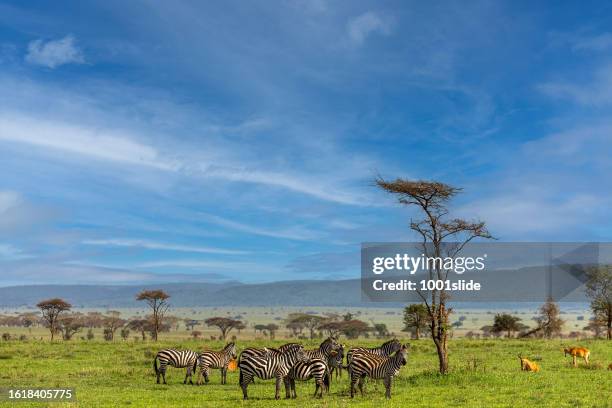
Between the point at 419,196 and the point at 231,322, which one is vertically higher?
the point at 419,196

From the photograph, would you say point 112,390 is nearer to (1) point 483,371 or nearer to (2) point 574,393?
(1) point 483,371

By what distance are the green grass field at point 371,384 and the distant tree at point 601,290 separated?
1158 inches

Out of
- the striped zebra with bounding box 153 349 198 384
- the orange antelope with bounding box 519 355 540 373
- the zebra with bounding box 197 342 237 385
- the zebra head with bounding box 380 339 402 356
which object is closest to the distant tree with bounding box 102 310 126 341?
the striped zebra with bounding box 153 349 198 384

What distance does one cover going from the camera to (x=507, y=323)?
8362cm

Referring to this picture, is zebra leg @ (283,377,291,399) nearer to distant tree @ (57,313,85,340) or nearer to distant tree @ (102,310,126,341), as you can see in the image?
distant tree @ (57,313,85,340)

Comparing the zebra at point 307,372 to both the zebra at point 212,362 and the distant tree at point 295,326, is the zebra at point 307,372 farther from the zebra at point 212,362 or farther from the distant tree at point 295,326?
the distant tree at point 295,326

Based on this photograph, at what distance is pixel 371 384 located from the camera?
83.0 feet

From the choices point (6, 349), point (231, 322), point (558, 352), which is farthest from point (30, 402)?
point (231, 322)

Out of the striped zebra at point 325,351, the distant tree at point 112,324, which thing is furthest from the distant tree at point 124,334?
the striped zebra at point 325,351

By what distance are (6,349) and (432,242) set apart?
34.2 meters

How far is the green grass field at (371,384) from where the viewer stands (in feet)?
67.1

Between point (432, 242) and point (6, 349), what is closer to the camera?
point (432, 242)

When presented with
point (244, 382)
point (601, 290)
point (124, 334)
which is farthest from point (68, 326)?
point (244, 382)

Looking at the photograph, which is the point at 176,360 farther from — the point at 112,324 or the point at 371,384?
the point at 112,324
